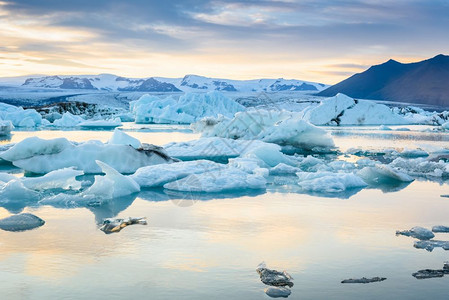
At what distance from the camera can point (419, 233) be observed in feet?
16.5

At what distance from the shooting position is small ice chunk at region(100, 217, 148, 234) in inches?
201

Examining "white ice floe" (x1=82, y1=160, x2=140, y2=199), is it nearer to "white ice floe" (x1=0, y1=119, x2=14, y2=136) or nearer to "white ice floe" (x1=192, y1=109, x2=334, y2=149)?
"white ice floe" (x1=192, y1=109, x2=334, y2=149)

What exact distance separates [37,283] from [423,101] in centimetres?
15837

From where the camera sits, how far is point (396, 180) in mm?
9180

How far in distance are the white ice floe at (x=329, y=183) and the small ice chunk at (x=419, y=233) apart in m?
2.66

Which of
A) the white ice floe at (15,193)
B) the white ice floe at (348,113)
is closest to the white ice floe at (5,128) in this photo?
the white ice floe at (15,193)

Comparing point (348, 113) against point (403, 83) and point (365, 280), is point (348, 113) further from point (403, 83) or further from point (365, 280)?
point (403, 83)

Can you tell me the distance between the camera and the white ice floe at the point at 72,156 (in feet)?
32.0

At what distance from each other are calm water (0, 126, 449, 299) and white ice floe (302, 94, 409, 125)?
90.5 ft

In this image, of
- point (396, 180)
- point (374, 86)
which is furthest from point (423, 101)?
point (396, 180)

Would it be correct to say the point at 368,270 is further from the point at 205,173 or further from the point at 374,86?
the point at 374,86

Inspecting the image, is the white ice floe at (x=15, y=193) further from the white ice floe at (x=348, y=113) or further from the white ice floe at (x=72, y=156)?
the white ice floe at (x=348, y=113)

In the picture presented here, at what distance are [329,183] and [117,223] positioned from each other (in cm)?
401

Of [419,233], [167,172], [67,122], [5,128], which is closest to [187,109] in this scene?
[67,122]
